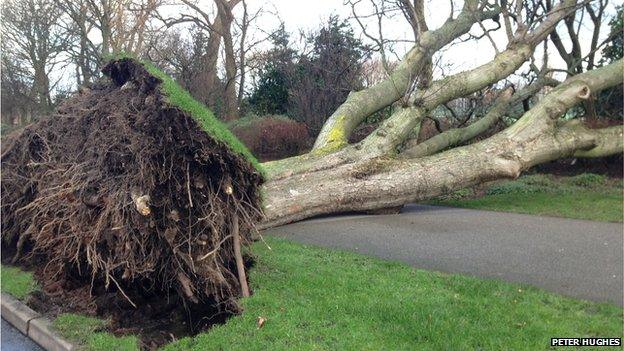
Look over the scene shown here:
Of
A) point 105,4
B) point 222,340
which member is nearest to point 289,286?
point 222,340

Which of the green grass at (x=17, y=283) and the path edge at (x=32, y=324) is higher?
the green grass at (x=17, y=283)

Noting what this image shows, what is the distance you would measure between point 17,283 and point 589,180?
1161 cm

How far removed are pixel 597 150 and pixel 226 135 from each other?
9.41 metres

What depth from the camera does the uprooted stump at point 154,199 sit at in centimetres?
552

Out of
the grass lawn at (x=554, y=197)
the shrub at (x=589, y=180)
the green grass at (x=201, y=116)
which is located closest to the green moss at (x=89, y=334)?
the green grass at (x=201, y=116)

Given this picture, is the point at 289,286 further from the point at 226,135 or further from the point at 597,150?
the point at 597,150

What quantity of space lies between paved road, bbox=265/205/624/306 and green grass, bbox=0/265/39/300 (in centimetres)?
352

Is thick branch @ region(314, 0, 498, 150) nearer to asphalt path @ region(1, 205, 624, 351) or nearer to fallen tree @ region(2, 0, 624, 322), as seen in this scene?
fallen tree @ region(2, 0, 624, 322)

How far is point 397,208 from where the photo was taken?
11.2 m

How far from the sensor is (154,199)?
552 cm

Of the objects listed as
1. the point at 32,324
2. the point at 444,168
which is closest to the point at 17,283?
the point at 32,324

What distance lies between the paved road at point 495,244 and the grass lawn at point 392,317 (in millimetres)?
662

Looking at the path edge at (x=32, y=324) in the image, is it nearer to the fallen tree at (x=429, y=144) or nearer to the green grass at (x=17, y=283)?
the green grass at (x=17, y=283)

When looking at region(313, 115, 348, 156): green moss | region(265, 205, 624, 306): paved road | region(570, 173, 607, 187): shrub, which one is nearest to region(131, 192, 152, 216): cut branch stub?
region(265, 205, 624, 306): paved road
